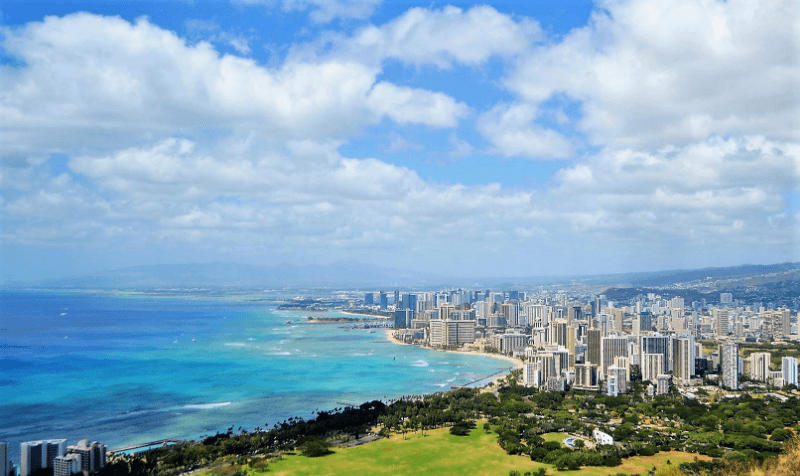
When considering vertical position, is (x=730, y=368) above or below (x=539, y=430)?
above

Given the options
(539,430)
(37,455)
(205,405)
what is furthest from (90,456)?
(539,430)

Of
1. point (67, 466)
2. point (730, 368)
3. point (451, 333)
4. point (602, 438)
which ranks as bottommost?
point (451, 333)

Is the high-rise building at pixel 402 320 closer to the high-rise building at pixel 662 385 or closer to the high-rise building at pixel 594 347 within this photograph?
the high-rise building at pixel 594 347

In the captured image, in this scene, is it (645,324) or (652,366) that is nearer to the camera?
(652,366)

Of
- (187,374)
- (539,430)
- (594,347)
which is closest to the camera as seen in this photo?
(539,430)

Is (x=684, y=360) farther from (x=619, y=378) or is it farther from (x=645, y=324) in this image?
(x=645, y=324)

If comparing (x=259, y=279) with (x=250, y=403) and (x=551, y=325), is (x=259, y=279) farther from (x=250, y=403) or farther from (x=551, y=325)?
(x=250, y=403)
